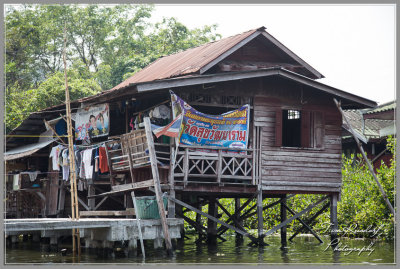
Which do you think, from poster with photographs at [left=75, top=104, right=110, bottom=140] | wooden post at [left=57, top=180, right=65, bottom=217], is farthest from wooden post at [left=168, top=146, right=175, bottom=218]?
wooden post at [left=57, top=180, right=65, bottom=217]

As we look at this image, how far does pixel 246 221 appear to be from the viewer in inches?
1025

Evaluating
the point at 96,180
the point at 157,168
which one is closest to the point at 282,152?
the point at 157,168

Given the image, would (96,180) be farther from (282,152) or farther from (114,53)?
(114,53)

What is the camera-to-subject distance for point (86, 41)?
45344mm

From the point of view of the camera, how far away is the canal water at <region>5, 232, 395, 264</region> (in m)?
16.4

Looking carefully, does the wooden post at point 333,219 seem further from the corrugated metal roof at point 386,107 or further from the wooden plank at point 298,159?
the corrugated metal roof at point 386,107

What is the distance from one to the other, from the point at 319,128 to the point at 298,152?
0.98 metres

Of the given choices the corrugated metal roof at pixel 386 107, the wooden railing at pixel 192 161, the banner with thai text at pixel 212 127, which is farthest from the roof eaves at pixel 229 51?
the corrugated metal roof at pixel 386 107

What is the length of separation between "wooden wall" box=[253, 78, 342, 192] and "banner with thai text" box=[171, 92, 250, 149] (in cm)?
69

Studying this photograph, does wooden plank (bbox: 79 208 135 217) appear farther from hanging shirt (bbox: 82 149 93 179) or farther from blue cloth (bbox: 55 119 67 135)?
blue cloth (bbox: 55 119 67 135)

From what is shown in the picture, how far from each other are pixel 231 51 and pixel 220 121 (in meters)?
2.25

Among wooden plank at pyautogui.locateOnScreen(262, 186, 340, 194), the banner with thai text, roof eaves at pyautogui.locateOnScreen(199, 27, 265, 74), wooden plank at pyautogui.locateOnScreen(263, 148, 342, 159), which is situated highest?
roof eaves at pyautogui.locateOnScreen(199, 27, 265, 74)

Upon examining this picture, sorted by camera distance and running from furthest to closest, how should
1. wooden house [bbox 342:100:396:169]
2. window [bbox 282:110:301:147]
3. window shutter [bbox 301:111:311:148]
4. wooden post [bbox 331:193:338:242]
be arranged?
wooden house [bbox 342:100:396:169], window [bbox 282:110:301:147], wooden post [bbox 331:193:338:242], window shutter [bbox 301:111:311:148]

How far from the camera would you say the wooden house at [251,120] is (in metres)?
18.1
